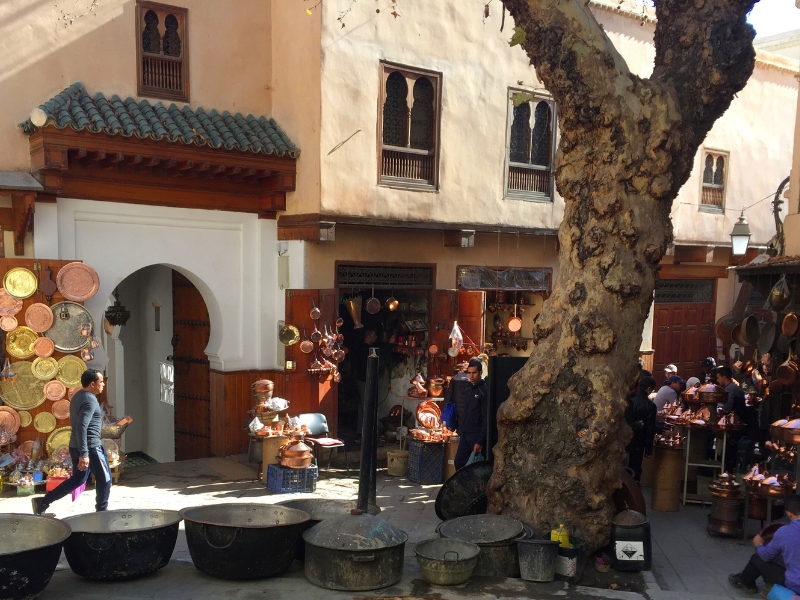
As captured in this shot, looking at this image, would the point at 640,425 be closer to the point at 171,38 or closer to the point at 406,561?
the point at 406,561

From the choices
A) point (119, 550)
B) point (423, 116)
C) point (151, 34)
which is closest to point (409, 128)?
point (423, 116)

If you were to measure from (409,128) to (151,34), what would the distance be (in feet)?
13.2

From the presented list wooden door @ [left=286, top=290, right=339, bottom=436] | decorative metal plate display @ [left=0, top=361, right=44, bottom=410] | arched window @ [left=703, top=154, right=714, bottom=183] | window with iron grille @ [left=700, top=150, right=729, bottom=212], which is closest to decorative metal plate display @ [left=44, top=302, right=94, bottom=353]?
decorative metal plate display @ [left=0, top=361, right=44, bottom=410]

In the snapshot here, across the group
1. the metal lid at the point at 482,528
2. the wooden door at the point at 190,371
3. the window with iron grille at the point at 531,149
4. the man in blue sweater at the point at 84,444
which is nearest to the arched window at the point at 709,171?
the window with iron grille at the point at 531,149

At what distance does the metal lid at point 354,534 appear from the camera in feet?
22.4

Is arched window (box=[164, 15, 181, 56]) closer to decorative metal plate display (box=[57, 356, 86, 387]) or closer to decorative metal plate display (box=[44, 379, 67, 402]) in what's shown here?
decorative metal plate display (box=[57, 356, 86, 387])

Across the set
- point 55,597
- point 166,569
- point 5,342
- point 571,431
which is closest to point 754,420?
point 571,431

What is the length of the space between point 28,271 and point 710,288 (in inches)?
591

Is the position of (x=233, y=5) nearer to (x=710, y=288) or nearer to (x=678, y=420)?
(x=678, y=420)

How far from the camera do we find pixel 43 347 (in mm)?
10094

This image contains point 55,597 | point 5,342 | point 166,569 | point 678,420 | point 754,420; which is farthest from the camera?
point 754,420

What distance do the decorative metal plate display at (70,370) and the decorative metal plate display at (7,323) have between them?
718 mm

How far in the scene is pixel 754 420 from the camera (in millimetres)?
11648

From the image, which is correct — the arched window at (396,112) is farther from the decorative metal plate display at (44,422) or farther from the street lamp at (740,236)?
the street lamp at (740,236)
